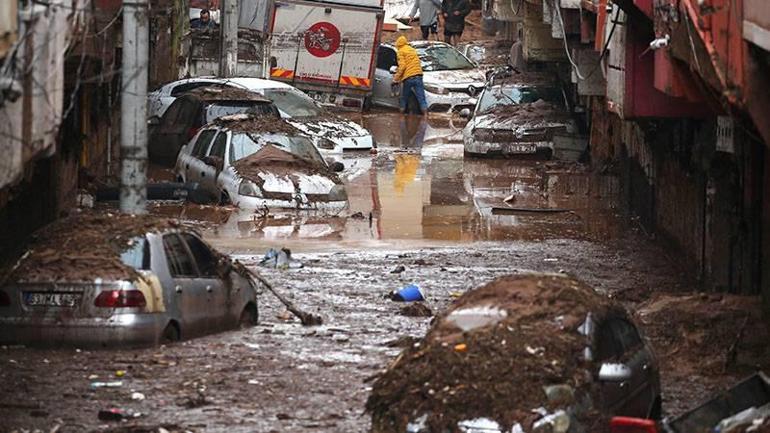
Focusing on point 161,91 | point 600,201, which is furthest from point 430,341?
point 161,91

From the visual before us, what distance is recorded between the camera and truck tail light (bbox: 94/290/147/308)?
1514 cm

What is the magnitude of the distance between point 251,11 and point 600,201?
61.1 ft

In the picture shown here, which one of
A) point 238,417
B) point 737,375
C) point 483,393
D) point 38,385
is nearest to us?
point 483,393

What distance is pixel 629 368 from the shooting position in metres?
11.8

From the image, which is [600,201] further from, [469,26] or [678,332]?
[469,26]

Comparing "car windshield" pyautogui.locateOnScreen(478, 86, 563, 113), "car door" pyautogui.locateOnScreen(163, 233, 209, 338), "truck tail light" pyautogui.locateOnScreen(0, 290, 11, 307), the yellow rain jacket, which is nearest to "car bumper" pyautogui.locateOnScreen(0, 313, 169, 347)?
"truck tail light" pyautogui.locateOnScreen(0, 290, 11, 307)

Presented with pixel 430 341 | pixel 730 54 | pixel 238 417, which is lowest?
pixel 238 417

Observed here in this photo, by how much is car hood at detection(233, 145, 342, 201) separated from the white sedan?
673 cm

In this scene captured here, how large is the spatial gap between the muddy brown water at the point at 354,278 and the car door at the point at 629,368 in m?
1.86

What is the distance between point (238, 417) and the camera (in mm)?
13305

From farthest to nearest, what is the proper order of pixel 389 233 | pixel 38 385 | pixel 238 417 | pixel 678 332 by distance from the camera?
pixel 389 233 → pixel 678 332 → pixel 38 385 → pixel 238 417

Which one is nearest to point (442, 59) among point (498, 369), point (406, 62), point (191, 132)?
point (406, 62)

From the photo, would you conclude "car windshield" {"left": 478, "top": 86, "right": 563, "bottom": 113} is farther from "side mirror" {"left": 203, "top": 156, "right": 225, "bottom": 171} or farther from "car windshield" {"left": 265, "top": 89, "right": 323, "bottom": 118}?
"side mirror" {"left": 203, "top": 156, "right": 225, "bottom": 171}

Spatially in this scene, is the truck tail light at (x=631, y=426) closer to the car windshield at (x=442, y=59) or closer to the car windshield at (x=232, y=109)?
the car windshield at (x=232, y=109)
